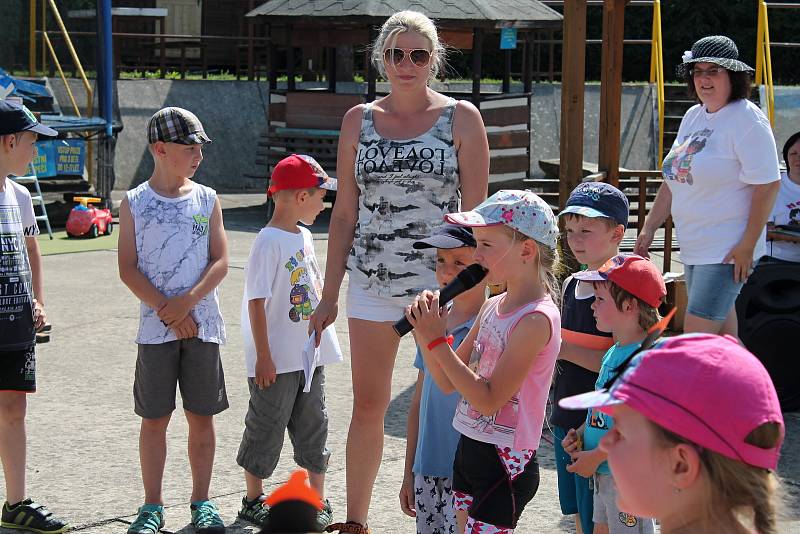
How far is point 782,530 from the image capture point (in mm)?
1962

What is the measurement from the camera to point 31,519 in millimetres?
4457

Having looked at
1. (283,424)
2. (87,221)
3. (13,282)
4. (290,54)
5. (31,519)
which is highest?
(290,54)

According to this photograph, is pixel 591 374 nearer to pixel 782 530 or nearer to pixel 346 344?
pixel 782 530

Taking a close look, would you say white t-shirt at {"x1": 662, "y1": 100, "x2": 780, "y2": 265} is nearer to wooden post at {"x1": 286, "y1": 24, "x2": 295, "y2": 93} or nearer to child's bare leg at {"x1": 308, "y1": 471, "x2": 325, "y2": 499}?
child's bare leg at {"x1": 308, "y1": 471, "x2": 325, "y2": 499}

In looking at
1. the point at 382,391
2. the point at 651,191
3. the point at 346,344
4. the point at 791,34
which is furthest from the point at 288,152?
the point at 791,34

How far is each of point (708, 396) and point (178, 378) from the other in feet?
10.3

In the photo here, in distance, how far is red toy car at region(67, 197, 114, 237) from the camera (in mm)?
12555

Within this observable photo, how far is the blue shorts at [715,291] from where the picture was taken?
5.22m

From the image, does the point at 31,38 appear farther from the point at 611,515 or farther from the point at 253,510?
the point at 611,515

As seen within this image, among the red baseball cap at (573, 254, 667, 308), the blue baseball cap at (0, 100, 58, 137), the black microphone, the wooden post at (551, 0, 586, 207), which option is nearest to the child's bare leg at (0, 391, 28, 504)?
the blue baseball cap at (0, 100, 58, 137)

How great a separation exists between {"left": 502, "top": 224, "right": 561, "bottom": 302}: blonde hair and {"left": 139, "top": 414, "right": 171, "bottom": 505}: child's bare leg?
179cm

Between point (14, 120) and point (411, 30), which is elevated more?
point (411, 30)

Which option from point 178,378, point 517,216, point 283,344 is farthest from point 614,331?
point 178,378

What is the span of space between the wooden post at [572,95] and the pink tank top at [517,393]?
3.24m
